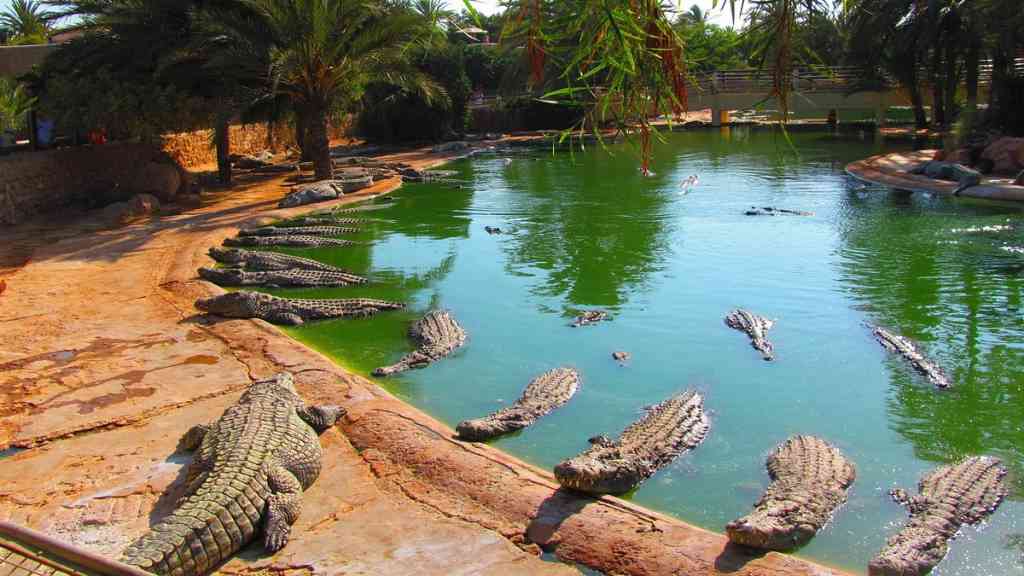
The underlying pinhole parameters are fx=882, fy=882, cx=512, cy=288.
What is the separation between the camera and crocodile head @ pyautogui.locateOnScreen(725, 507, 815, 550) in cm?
480

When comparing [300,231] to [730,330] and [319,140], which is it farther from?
[730,330]

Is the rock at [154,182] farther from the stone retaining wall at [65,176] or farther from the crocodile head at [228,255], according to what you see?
the crocodile head at [228,255]

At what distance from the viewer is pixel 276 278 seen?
1166cm

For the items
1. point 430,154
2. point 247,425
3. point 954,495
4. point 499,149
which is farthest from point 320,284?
point 499,149

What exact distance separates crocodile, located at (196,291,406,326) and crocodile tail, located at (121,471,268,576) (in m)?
4.94

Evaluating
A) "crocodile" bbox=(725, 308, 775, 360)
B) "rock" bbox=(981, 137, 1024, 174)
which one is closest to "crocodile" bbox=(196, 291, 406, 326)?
"crocodile" bbox=(725, 308, 775, 360)

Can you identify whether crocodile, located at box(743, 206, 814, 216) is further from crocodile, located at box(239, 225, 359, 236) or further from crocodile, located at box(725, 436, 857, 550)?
crocodile, located at box(725, 436, 857, 550)

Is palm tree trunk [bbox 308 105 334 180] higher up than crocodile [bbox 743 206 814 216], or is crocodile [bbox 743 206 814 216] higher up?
palm tree trunk [bbox 308 105 334 180]

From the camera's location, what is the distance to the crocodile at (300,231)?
1477cm

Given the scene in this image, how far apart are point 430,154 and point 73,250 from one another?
52.6ft

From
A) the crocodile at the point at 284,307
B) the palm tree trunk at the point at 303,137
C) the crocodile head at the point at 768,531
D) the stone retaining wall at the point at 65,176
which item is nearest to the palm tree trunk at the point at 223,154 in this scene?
the stone retaining wall at the point at 65,176

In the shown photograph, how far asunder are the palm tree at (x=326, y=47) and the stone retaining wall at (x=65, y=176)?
136 inches

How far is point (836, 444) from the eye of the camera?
6656mm

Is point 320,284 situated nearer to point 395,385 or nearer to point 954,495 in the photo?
point 395,385
